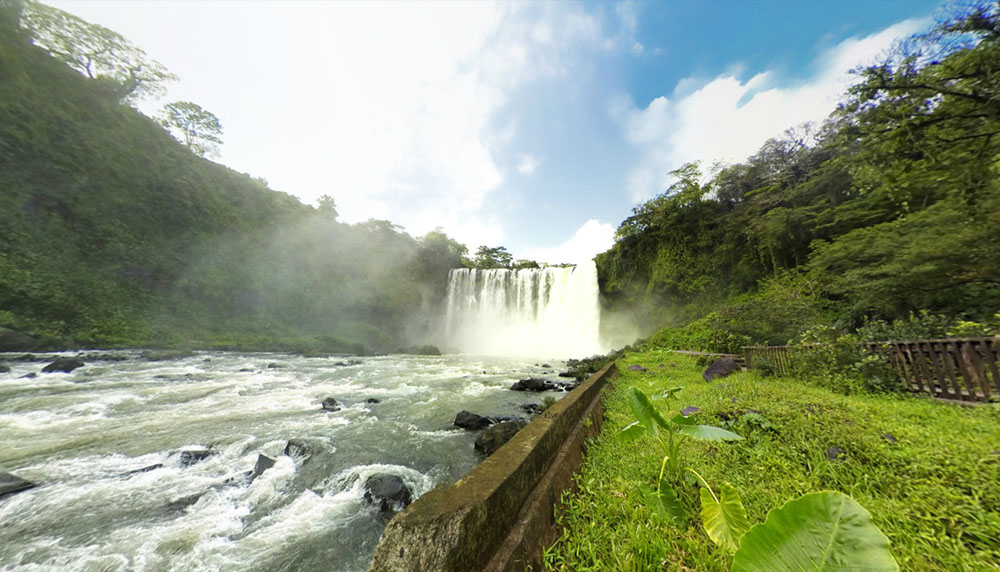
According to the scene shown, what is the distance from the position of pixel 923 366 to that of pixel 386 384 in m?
11.8

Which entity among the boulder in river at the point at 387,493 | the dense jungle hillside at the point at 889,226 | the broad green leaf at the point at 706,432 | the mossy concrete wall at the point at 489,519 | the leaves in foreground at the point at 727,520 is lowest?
the boulder in river at the point at 387,493

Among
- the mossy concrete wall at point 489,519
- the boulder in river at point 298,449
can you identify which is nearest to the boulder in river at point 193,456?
the boulder in river at point 298,449

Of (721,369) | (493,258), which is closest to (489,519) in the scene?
(721,369)

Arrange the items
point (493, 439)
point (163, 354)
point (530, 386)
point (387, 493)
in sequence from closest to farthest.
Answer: point (387, 493) < point (493, 439) < point (530, 386) < point (163, 354)

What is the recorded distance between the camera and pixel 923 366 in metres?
4.49

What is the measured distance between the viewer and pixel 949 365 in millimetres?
4113

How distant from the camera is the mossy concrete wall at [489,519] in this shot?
1513 millimetres

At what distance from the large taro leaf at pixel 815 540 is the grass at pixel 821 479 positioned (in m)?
0.97

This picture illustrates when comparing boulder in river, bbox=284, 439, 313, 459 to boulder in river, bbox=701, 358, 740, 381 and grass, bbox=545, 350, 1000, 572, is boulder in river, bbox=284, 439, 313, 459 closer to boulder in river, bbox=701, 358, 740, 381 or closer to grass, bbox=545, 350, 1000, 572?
grass, bbox=545, 350, 1000, 572

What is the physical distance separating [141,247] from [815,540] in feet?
103

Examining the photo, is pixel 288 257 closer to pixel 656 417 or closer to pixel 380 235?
pixel 380 235

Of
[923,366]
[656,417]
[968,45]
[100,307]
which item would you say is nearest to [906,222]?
[968,45]

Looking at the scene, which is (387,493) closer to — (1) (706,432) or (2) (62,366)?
(1) (706,432)

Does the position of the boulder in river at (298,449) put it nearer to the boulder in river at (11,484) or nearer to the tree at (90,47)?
the boulder in river at (11,484)
